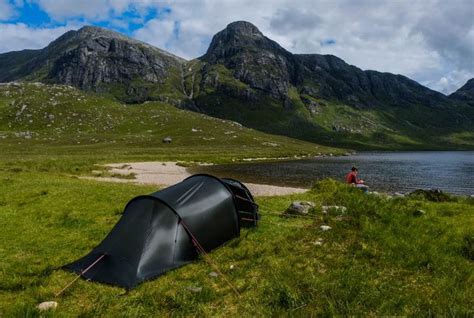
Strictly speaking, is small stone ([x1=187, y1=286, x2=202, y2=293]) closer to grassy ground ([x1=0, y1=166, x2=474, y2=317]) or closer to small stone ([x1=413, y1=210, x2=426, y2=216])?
grassy ground ([x1=0, y1=166, x2=474, y2=317])

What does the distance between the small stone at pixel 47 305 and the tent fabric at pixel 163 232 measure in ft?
5.85

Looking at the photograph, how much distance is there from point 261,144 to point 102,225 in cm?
15776

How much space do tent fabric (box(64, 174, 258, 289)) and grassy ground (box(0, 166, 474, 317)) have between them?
46 cm

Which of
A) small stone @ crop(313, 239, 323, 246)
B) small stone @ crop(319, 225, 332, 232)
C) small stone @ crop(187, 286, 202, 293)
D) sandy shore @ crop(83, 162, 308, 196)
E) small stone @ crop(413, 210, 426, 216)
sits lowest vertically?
sandy shore @ crop(83, 162, 308, 196)

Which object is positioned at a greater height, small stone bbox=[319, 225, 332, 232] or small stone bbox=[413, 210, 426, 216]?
small stone bbox=[413, 210, 426, 216]

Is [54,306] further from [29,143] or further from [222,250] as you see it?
[29,143]

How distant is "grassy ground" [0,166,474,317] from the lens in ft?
28.6

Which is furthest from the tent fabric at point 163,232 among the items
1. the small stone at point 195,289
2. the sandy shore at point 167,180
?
the sandy shore at point 167,180

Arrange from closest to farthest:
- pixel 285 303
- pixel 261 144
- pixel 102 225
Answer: pixel 285 303 → pixel 102 225 → pixel 261 144

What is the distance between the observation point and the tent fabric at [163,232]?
1123 cm

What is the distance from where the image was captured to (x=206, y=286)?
10.1 m

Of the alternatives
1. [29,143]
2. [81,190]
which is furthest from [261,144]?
[81,190]

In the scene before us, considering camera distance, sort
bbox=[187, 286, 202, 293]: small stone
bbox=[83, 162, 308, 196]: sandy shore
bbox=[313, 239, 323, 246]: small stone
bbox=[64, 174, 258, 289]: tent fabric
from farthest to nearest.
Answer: bbox=[83, 162, 308, 196]: sandy shore, bbox=[313, 239, 323, 246]: small stone, bbox=[64, 174, 258, 289]: tent fabric, bbox=[187, 286, 202, 293]: small stone

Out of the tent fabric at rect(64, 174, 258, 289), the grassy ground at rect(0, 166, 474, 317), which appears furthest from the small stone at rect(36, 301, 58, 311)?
the tent fabric at rect(64, 174, 258, 289)
